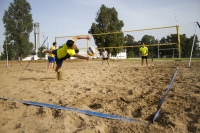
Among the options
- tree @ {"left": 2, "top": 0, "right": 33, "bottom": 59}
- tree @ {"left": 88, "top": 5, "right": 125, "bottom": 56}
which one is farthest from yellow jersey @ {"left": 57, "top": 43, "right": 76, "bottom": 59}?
tree @ {"left": 2, "top": 0, "right": 33, "bottom": 59}

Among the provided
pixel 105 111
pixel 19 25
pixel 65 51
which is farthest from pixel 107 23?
pixel 105 111

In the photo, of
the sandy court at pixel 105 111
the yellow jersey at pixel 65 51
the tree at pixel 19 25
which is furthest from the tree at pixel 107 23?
the sandy court at pixel 105 111

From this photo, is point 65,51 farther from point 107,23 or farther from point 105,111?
point 107,23

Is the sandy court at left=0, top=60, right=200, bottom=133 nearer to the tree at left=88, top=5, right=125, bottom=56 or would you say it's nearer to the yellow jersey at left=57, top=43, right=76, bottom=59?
the yellow jersey at left=57, top=43, right=76, bottom=59

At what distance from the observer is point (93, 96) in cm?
336

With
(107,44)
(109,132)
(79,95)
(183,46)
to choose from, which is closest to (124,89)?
(79,95)

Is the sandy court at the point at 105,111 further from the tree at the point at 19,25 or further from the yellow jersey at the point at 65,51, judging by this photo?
the tree at the point at 19,25

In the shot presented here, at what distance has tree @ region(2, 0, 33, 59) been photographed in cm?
3052

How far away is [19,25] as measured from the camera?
3056 centimetres

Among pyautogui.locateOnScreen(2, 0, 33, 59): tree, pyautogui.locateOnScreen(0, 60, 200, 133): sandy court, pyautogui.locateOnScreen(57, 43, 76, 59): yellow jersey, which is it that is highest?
pyautogui.locateOnScreen(2, 0, 33, 59): tree

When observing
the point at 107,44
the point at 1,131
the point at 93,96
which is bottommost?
the point at 1,131

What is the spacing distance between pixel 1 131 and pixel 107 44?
27.1 metres

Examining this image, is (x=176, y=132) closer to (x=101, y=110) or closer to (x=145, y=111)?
(x=145, y=111)

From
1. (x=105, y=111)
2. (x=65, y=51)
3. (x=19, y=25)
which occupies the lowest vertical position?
(x=105, y=111)
